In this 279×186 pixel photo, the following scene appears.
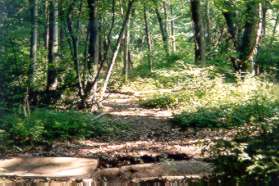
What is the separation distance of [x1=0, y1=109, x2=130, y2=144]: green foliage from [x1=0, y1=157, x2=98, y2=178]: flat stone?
4.17ft

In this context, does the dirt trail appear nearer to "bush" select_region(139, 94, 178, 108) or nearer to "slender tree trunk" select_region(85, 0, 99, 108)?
"slender tree trunk" select_region(85, 0, 99, 108)

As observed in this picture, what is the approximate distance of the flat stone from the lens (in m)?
9.45

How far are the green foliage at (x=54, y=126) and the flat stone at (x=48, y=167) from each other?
127 centimetres

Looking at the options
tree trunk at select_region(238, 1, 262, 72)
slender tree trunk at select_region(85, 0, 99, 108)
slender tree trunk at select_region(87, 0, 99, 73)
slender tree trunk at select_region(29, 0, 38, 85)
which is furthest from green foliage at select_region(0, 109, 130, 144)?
tree trunk at select_region(238, 1, 262, 72)

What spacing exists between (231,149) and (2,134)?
595cm

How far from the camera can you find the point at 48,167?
9.88 meters

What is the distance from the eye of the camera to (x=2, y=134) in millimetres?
11602

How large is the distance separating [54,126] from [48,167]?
212 cm

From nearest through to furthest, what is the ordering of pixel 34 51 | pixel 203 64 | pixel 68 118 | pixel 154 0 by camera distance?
pixel 68 118
pixel 154 0
pixel 34 51
pixel 203 64

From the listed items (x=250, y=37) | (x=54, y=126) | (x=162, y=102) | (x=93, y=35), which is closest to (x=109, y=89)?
(x=93, y=35)

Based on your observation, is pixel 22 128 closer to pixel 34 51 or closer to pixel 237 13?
pixel 34 51

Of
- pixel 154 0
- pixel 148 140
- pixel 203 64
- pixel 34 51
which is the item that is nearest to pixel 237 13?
pixel 203 64

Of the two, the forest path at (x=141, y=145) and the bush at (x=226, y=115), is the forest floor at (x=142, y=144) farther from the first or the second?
the bush at (x=226, y=115)

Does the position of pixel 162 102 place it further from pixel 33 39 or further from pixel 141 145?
pixel 33 39
